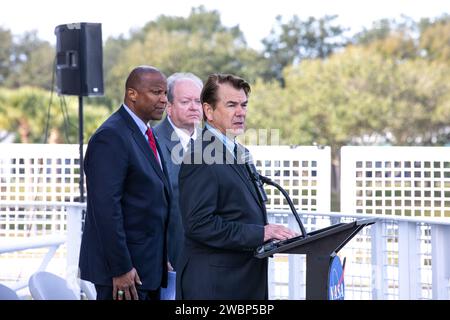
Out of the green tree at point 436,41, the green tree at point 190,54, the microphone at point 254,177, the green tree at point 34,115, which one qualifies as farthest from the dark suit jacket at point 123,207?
the green tree at point 436,41

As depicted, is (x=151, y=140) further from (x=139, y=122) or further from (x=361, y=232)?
(x=361, y=232)

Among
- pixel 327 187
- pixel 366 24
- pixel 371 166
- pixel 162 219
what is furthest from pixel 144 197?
pixel 366 24

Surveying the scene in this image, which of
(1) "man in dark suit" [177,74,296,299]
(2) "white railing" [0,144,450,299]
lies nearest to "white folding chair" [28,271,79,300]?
(2) "white railing" [0,144,450,299]

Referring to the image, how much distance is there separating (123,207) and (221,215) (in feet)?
1.88

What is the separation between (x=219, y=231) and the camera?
10.5ft

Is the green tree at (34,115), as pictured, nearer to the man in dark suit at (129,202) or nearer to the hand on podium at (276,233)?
the man in dark suit at (129,202)

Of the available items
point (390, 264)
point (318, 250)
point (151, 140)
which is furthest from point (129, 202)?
point (390, 264)

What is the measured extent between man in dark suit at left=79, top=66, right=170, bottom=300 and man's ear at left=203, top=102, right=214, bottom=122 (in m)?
0.45

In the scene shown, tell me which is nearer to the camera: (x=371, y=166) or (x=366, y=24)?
(x=371, y=166)

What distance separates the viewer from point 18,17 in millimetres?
31234

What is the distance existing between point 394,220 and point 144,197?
197cm

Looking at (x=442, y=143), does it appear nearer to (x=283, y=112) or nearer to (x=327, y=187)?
(x=283, y=112)

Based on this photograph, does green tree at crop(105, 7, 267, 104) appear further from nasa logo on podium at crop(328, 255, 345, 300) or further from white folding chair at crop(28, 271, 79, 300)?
nasa logo on podium at crop(328, 255, 345, 300)

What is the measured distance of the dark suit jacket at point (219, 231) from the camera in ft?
10.5
